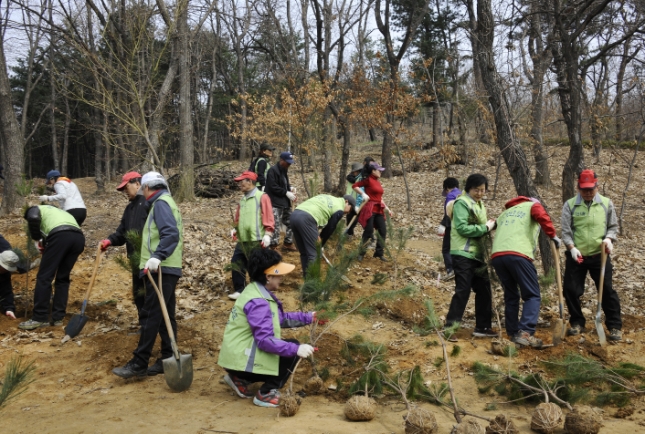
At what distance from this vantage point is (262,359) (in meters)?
4.02

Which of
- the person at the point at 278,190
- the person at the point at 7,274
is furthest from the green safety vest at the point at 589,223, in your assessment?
the person at the point at 7,274

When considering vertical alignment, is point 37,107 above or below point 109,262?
above

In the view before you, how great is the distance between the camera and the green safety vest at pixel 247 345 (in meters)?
4.01

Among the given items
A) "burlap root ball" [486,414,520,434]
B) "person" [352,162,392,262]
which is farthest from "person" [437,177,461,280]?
"burlap root ball" [486,414,520,434]

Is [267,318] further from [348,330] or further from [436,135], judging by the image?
[436,135]

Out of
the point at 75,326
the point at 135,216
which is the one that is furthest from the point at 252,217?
the point at 75,326

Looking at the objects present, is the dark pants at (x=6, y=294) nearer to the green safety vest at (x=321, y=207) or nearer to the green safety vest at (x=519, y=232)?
the green safety vest at (x=321, y=207)

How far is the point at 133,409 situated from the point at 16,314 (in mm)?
3760

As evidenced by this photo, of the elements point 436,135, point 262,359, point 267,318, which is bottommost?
point 262,359


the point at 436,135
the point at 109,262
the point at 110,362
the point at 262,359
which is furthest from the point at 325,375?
the point at 436,135

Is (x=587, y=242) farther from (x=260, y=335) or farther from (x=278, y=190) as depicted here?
(x=278, y=190)

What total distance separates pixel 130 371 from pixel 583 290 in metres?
4.89

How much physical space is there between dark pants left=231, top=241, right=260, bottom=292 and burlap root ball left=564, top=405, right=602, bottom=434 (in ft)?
10.9

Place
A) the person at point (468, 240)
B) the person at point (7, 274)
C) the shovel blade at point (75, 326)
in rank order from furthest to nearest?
1. the person at point (7, 274)
2. the shovel blade at point (75, 326)
3. the person at point (468, 240)
